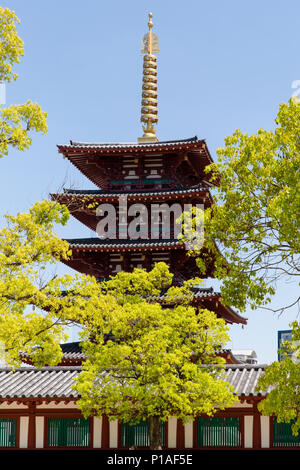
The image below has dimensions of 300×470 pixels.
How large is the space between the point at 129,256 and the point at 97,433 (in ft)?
29.9

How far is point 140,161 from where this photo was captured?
3459 centimetres

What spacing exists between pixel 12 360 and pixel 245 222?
25.6ft

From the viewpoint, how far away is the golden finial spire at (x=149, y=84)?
37312mm

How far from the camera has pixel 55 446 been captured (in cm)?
2686

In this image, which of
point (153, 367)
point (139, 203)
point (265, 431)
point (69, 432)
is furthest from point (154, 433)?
point (139, 203)

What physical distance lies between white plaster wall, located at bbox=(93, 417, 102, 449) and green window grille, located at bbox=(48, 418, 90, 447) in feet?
0.82

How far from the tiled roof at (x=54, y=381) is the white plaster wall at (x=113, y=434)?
6.89ft

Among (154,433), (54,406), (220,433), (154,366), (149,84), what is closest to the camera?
(154,366)

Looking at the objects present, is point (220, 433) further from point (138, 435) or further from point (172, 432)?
point (138, 435)

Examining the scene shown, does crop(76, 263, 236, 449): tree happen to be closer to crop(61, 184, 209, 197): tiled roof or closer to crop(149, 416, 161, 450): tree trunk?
crop(149, 416, 161, 450): tree trunk

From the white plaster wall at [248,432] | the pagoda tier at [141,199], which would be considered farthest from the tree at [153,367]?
the pagoda tier at [141,199]

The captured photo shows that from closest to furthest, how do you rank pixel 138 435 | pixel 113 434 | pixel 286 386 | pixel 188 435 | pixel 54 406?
pixel 286 386, pixel 188 435, pixel 138 435, pixel 113 434, pixel 54 406

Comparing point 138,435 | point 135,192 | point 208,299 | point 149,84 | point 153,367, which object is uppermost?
point 149,84

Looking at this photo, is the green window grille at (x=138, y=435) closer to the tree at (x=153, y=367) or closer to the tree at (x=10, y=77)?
the tree at (x=153, y=367)
